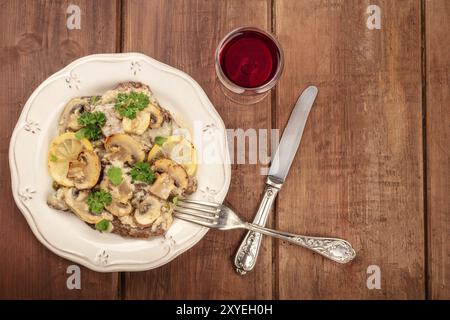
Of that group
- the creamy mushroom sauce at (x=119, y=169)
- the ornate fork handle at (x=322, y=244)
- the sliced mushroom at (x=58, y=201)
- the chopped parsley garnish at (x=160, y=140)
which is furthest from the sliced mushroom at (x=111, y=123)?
the ornate fork handle at (x=322, y=244)

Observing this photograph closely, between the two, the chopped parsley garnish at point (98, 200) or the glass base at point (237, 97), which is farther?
the glass base at point (237, 97)

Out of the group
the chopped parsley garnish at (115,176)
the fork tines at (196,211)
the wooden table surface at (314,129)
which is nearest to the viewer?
the chopped parsley garnish at (115,176)

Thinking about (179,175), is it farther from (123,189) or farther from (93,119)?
(93,119)

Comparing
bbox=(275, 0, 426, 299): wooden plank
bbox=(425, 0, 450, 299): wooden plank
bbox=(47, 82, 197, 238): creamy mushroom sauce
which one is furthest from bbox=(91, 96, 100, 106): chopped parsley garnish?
bbox=(425, 0, 450, 299): wooden plank

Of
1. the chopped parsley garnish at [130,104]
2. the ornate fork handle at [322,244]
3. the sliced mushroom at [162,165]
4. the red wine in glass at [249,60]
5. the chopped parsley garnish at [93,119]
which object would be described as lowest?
the ornate fork handle at [322,244]

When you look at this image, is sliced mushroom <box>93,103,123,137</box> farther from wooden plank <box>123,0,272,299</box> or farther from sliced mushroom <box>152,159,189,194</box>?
wooden plank <box>123,0,272,299</box>

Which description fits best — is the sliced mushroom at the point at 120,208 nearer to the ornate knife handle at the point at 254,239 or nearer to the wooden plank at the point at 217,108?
the wooden plank at the point at 217,108
